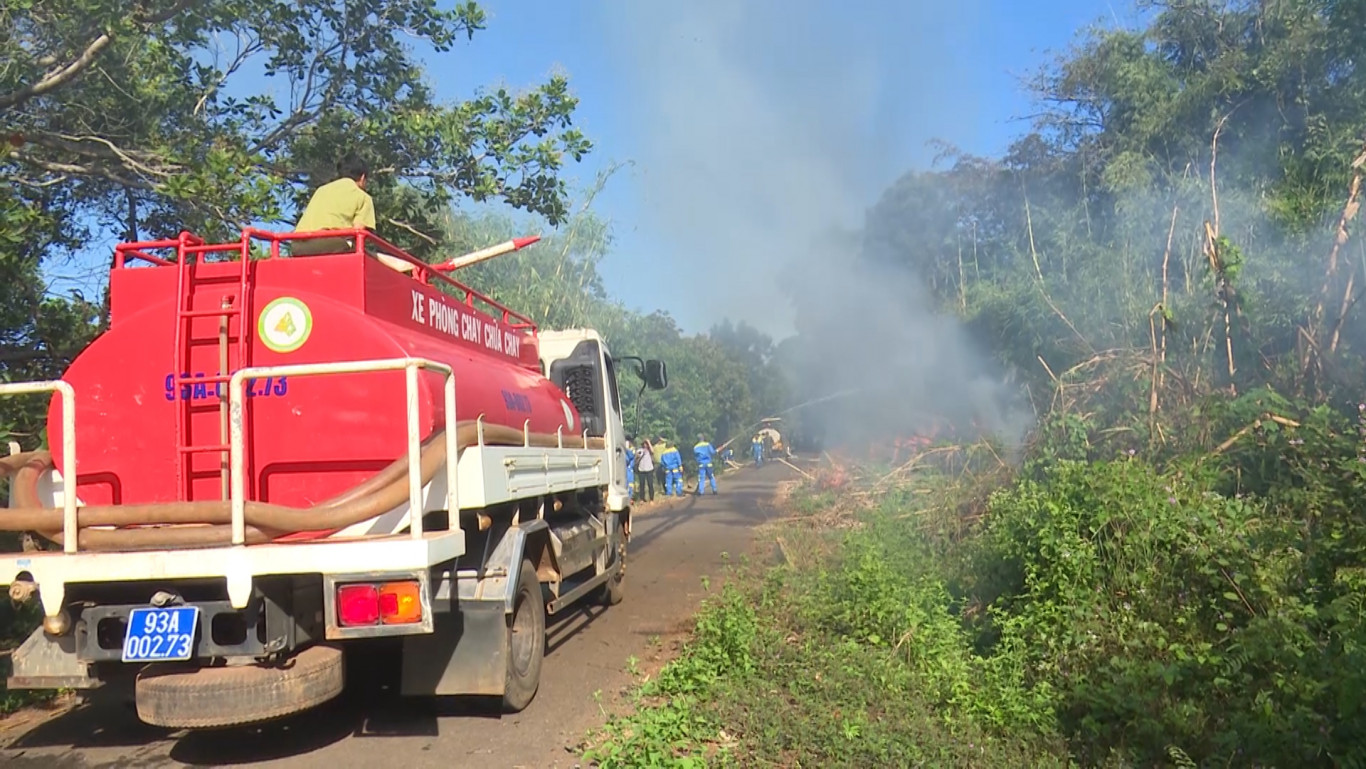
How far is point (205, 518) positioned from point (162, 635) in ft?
1.84

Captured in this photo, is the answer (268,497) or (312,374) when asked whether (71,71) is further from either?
(312,374)

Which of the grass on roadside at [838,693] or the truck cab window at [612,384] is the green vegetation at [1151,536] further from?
the truck cab window at [612,384]

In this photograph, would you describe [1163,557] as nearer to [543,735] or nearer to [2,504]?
[543,735]

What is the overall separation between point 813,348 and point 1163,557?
18631 millimetres

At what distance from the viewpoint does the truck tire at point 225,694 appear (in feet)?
13.1

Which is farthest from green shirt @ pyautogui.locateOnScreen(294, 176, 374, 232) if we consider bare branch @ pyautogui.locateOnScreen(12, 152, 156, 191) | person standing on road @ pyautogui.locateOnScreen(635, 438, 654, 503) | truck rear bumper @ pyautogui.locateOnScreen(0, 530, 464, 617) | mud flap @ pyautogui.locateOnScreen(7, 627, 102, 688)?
person standing on road @ pyautogui.locateOnScreen(635, 438, 654, 503)

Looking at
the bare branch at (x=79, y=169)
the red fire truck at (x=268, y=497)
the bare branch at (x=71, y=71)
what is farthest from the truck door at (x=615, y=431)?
the bare branch at (x=71, y=71)

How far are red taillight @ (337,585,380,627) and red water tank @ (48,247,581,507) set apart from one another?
66 cm

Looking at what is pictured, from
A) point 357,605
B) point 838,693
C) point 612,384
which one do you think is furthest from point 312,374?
point 612,384

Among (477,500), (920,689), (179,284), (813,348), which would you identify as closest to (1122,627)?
(920,689)

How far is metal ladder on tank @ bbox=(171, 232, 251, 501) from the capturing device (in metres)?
4.51

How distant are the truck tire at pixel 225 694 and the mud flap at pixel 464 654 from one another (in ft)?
2.62

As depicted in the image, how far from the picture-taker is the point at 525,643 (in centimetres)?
555

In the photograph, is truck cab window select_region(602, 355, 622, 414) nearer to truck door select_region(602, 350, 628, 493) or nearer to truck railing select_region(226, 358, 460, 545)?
truck door select_region(602, 350, 628, 493)
